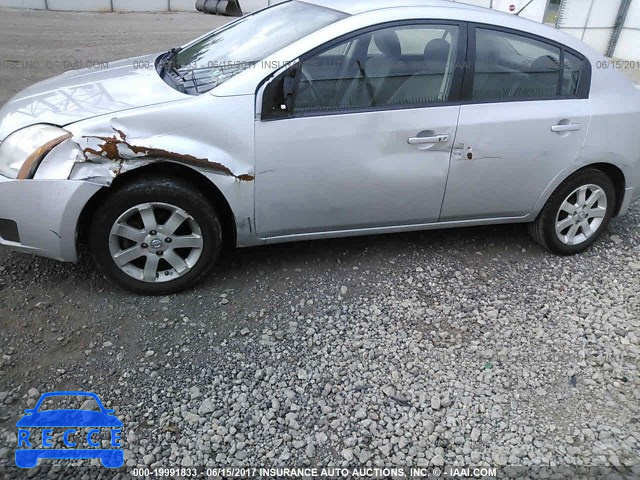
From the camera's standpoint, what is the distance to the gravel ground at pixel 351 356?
95.9 inches

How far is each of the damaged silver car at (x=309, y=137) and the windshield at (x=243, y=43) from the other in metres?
0.02

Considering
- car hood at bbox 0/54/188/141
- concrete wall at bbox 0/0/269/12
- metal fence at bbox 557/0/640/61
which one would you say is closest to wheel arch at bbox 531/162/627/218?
car hood at bbox 0/54/188/141

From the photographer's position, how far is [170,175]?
308 centimetres

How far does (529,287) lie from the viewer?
11.9ft

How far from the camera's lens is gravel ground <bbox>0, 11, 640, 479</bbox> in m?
2.44

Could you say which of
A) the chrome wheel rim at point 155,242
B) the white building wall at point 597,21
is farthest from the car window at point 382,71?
the white building wall at point 597,21

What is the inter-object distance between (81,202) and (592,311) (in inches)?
121

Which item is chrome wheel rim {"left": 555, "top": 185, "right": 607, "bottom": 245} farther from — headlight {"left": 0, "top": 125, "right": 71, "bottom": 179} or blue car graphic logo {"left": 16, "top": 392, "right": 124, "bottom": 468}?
headlight {"left": 0, "top": 125, "right": 71, "bottom": 179}

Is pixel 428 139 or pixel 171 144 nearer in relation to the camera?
pixel 171 144

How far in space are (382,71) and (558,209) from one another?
5.38 feet

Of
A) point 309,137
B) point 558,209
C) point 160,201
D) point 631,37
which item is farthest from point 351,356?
point 631,37

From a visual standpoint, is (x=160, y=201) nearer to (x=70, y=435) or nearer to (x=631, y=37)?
(x=70, y=435)

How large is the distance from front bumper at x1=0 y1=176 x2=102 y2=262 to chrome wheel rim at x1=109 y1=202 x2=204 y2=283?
22cm

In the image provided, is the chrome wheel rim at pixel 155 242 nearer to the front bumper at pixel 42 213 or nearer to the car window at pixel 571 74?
the front bumper at pixel 42 213
